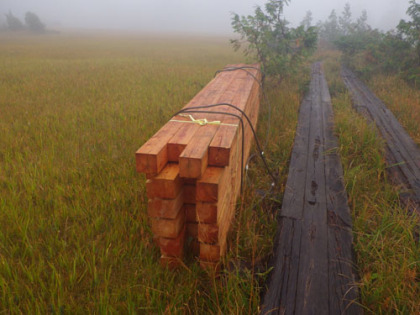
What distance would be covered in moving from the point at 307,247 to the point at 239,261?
53cm

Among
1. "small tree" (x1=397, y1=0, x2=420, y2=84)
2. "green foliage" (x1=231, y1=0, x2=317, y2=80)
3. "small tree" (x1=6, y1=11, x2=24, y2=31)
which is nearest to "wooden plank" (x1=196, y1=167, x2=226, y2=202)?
"green foliage" (x1=231, y1=0, x2=317, y2=80)

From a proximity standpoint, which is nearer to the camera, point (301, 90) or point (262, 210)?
point (262, 210)

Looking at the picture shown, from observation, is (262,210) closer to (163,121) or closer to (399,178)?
(399,178)

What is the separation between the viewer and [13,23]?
48.6 meters

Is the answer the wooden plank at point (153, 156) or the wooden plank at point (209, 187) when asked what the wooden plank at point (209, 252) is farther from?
the wooden plank at point (153, 156)

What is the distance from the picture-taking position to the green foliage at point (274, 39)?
782 centimetres

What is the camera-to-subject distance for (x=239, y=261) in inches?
79.8

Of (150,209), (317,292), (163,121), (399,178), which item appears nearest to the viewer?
(317,292)

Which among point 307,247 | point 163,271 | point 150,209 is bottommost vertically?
point 163,271

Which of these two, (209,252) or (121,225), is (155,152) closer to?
(209,252)

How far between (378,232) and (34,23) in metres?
57.9

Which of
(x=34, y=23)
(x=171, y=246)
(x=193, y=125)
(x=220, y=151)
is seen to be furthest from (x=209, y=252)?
(x=34, y=23)

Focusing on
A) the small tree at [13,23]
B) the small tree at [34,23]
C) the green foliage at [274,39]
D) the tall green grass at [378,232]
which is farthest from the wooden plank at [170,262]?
the small tree at [13,23]

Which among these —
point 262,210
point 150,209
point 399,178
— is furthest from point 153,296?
point 399,178
